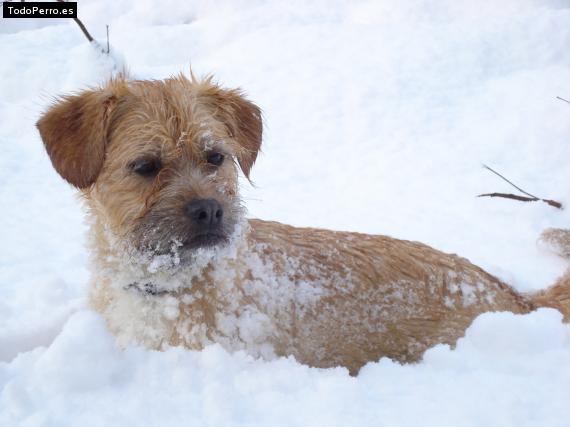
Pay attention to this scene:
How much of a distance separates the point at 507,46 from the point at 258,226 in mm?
6927

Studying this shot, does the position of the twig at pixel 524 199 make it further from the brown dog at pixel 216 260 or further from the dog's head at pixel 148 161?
the dog's head at pixel 148 161

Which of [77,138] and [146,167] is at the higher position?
[77,138]

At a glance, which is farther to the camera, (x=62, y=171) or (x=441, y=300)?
(x=441, y=300)

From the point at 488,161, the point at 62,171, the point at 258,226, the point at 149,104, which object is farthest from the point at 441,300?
the point at 488,161

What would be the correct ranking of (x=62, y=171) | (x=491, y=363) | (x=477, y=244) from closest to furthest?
(x=491, y=363) < (x=62, y=171) < (x=477, y=244)

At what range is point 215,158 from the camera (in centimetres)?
303

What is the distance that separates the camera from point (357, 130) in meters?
7.20

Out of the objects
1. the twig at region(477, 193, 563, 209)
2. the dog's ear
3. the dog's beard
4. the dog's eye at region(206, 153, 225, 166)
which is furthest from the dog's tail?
the dog's ear

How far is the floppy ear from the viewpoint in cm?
327

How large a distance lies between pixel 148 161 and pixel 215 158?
39 cm

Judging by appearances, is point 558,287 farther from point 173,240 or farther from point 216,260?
point 173,240

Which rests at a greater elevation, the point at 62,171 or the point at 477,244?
the point at 62,171

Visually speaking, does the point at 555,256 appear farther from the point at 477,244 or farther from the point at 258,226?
the point at 258,226

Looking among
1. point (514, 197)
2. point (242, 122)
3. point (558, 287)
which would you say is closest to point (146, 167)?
point (242, 122)
